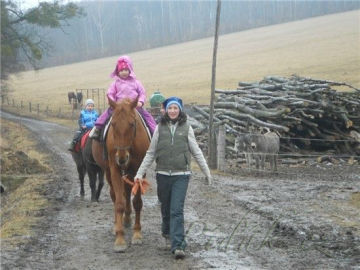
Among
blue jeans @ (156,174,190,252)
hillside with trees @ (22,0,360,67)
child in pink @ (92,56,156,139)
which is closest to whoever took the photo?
blue jeans @ (156,174,190,252)

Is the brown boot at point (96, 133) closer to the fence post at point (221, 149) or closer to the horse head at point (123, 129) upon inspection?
the horse head at point (123, 129)

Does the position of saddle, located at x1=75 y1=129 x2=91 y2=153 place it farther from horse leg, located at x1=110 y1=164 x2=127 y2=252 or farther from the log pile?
the log pile

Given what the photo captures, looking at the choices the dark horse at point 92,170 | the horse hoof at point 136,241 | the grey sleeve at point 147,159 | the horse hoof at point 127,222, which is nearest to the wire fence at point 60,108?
the dark horse at point 92,170

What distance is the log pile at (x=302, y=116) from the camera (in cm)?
1767

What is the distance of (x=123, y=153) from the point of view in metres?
6.88

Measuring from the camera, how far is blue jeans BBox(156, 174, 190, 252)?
21.4 ft

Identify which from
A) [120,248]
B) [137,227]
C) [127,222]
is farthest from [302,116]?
[120,248]

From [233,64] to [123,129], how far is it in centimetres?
5353

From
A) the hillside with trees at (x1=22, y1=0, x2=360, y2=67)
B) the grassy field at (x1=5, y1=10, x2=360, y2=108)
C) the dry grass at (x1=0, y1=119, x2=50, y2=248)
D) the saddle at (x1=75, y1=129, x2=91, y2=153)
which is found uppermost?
the hillside with trees at (x1=22, y1=0, x2=360, y2=67)

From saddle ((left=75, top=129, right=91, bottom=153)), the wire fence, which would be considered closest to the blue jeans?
saddle ((left=75, top=129, right=91, bottom=153))

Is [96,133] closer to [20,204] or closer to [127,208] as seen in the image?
[127,208]

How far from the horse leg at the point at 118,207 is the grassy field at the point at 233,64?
30226 millimetres

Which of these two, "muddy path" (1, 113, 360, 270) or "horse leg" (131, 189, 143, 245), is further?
"horse leg" (131, 189, 143, 245)

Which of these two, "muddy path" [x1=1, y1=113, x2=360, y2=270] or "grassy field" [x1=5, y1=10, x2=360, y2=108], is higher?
"grassy field" [x1=5, y1=10, x2=360, y2=108]
